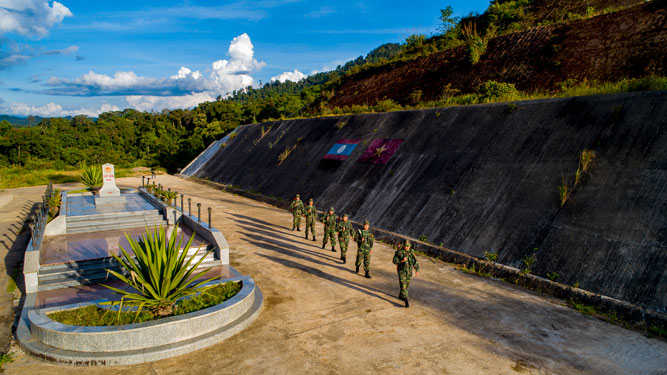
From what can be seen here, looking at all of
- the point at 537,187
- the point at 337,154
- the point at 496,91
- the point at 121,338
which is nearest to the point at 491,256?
the point at 537,187

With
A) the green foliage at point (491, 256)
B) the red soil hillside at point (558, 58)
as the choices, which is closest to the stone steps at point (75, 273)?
the green foliage at point (491, 256)

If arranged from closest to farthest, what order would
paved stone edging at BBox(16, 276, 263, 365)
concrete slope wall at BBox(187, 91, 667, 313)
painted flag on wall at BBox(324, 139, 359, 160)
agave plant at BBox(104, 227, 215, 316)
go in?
1. paved stone edging at BBox(16, 276, 263, 365)
2. agave plant at BBox(104, 227, 215, 316)
3. concrete slope wall at BBox(187, 91, 667, 313)
4. painted flag on wall at BBox(324, 139, 359, 160)

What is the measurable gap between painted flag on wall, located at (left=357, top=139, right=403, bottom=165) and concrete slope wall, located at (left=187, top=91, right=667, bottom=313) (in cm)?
44

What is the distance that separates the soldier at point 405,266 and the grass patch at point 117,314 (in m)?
4.08

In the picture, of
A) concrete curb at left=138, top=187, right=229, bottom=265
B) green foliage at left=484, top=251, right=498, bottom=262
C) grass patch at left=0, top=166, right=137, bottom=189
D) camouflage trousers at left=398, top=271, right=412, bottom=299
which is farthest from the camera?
grass patch at left=0, top=166, right=137, bottom=189

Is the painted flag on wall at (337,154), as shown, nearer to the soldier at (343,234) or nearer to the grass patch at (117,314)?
the soldier at (343,234)

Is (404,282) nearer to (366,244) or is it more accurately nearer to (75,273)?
(366,244)

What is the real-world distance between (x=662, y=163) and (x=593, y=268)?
3678 mm

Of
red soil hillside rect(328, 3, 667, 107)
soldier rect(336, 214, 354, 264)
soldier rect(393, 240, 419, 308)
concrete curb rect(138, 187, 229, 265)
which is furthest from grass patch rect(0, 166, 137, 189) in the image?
soldier rect(393, 240, 419, 308)

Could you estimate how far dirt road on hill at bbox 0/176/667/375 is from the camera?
6.53m

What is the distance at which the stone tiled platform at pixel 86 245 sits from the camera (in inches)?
448

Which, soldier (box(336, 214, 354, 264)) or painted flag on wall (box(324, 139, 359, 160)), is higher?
painted flag on wall (box(324, 139, 359, 160))

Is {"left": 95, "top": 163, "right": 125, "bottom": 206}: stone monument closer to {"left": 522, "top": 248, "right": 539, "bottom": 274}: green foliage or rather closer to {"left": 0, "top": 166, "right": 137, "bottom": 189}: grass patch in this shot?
{"left": 0, "top": 166, "right": 137, "bottom": 189}: grass patch

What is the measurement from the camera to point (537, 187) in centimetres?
1212
